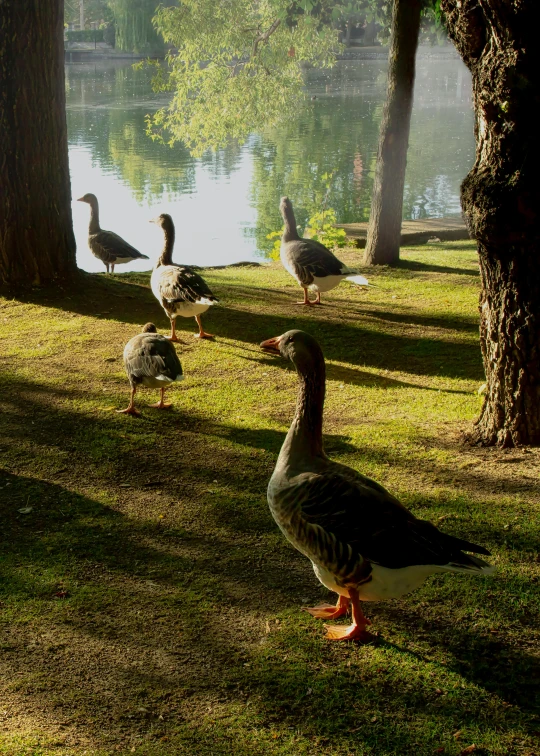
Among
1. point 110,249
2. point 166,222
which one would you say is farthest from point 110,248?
point 166,222

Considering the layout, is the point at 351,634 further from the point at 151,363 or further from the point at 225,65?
the point at 225,65

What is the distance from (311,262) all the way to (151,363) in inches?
144

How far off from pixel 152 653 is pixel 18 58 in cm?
799

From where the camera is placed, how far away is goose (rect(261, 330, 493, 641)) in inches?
140

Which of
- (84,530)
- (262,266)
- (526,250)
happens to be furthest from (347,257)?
(84,530)

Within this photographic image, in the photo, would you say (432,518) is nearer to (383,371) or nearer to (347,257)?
(383,371)

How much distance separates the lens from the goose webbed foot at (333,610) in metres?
4.14

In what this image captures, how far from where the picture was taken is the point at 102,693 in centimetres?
363

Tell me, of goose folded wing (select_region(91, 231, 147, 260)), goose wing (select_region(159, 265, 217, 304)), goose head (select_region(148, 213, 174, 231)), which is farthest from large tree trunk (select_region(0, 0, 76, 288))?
goose wing (select_region(159, 265, 217, 304))

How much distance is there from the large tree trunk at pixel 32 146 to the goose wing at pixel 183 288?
91.9 inches

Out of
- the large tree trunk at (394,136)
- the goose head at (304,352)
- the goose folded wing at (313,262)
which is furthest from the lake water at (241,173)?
the goose head at (304,352)

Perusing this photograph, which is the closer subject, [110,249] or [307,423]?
[307,423]

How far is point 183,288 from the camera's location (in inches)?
328

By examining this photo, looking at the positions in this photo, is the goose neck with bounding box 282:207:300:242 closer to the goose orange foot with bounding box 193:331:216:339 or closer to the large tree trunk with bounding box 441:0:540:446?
the goose orange foot with bounding box 193:331:216:339
